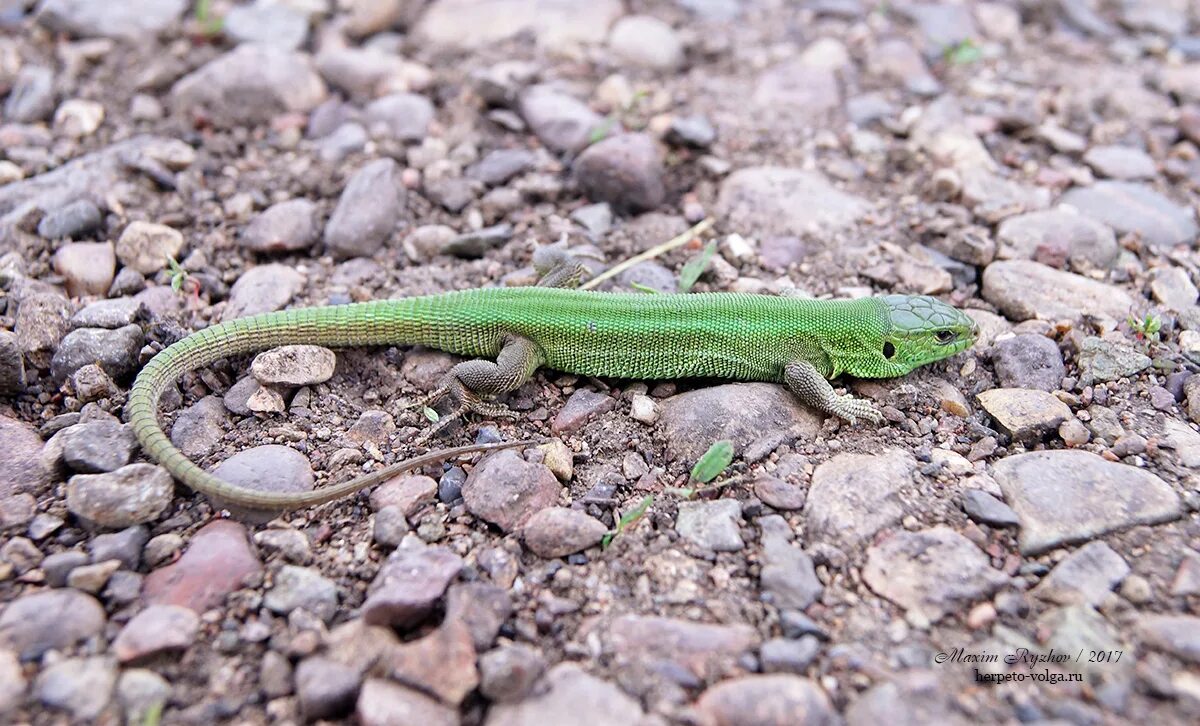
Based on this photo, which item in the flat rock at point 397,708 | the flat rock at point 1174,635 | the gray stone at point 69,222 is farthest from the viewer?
the gray stone at point 69,222

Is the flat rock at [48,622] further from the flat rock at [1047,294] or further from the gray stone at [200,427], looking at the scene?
the flat rock at [1047,294]

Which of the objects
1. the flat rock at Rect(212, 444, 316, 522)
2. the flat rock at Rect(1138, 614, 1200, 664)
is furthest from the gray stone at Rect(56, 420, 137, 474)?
the flat rock at Rect(1138, 614, 1200, 664)

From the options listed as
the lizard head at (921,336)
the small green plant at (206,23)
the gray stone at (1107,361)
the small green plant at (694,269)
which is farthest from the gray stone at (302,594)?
the small green plant at (206,23)

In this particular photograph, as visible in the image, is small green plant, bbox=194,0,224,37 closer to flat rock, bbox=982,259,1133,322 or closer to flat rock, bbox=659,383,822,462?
flat rock, bbox=659,383,822,462

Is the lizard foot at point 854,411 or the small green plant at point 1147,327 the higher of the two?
the small green plant at point 1147,327

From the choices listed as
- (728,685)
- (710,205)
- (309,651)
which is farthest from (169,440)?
(710,205)

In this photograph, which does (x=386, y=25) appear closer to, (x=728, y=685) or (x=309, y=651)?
(x=309, y=651)

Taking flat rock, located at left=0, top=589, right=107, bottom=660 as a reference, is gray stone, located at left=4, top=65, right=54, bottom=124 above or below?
above
